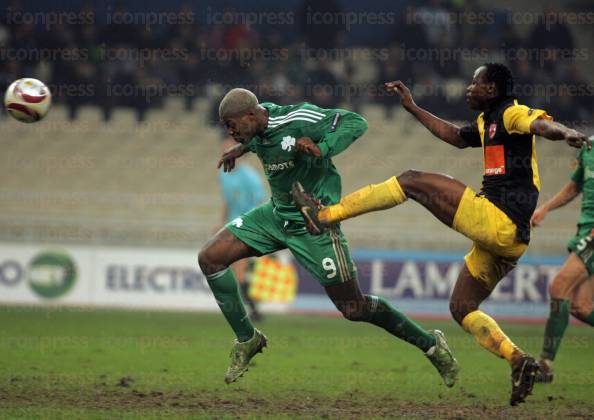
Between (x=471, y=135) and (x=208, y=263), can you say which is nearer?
(x=471, y=135)

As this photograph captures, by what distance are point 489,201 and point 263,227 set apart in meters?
2.03

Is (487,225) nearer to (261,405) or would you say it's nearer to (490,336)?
(490,336)

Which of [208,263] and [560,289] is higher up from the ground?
[208,263]

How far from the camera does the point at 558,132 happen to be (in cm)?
669

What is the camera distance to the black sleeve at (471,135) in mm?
7898

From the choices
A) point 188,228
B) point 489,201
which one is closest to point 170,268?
point 188,228

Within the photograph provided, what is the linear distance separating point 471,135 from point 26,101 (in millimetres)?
4396

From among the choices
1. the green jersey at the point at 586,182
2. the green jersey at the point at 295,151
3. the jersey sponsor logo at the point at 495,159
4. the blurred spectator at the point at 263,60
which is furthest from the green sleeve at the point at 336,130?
the blurred spectator at the point at 263,60

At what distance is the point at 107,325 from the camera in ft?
47.3

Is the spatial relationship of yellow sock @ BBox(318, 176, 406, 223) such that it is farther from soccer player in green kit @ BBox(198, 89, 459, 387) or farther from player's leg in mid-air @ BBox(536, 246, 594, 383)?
player's leg in mid-air @ BBox(536, 246, 594, 383)

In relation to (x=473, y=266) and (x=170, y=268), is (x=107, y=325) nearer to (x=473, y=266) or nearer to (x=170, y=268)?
(x=170, y=268)

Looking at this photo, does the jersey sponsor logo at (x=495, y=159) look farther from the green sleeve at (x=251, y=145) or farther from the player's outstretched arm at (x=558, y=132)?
the green sleeve at (x=251, y=145)

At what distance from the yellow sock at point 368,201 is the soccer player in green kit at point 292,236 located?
2.51 ft

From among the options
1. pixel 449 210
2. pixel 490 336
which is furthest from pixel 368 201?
pixel 490 336
